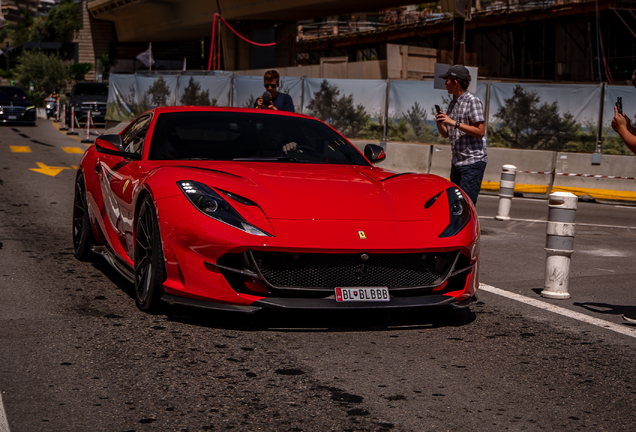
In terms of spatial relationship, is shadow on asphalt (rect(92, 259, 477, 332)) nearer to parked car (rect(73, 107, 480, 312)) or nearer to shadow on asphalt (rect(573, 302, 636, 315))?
parked car (rect(73, 107, 480, 312))

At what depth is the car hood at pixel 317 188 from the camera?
16.7ft

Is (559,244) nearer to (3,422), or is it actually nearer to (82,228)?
Answer: (82,228)

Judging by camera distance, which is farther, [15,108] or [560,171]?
[15,108]

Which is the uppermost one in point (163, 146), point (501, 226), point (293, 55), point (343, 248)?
point (293, 55)

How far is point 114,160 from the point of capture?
6.67 m

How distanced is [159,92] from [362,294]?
2486 centimetres

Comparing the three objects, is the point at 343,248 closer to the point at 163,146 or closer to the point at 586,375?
the point at 586,375

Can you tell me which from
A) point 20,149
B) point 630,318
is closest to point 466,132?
point 630,318

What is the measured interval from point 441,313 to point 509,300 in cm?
90

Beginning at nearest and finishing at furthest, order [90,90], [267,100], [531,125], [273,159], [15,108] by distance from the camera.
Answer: [273,159]
[267,100]
[531,125]
[15,108]
[90,90]

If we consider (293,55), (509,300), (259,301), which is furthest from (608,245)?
(293,55)

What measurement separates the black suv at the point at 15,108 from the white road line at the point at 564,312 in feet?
106

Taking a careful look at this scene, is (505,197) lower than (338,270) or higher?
lower

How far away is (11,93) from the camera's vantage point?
36.6 metres
